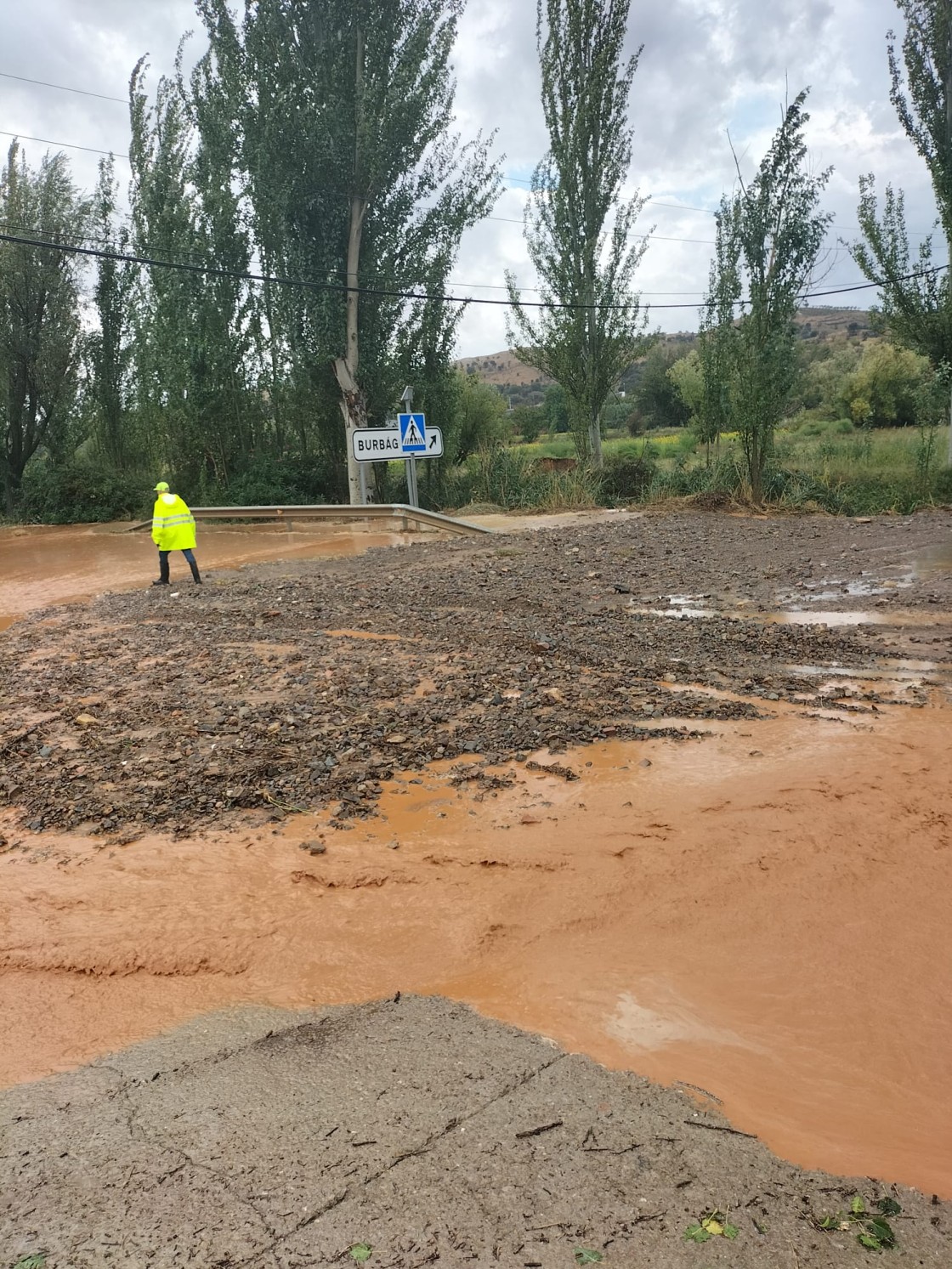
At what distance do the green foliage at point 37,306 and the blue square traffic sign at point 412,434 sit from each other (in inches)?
574

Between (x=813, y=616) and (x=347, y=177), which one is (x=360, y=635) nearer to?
(x=813, y=616)

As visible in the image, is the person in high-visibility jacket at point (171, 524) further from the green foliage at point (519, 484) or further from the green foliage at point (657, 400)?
the green foliage at point (657, 400)

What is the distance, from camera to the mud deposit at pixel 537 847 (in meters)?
3.56

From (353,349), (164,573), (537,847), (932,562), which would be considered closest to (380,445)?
(353,349)

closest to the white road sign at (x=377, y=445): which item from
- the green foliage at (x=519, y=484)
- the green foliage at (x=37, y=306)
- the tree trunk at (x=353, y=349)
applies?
the tree trunk at (x=353, y=349)

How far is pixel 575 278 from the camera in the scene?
24406 mm

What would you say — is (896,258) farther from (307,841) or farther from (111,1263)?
(111,1263)

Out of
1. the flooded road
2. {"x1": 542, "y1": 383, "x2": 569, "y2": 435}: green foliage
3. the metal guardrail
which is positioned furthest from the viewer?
{"x1": 542, "y1": 383, "x2": 569, "y2": 435}: green foliage

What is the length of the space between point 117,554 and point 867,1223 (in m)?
20.0

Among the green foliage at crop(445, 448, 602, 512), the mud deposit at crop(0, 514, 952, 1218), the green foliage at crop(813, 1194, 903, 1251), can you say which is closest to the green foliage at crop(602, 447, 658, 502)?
the green foliage at crop(445, 448, 602, 512)

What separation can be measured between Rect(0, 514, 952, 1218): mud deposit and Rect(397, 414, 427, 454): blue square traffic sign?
10.2 metres

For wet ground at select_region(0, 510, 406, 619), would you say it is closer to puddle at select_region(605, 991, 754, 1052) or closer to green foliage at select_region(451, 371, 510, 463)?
green foliage at select_region(451, 371, 510, 463)

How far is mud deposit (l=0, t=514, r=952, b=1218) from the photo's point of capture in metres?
3.56

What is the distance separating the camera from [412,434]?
63.1 feet
